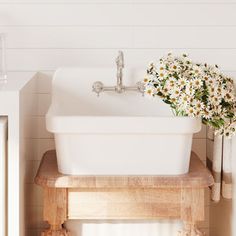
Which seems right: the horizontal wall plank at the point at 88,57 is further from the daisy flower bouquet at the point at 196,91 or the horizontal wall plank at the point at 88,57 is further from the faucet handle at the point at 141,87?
the daisy flower bouquet at the point at 196,91

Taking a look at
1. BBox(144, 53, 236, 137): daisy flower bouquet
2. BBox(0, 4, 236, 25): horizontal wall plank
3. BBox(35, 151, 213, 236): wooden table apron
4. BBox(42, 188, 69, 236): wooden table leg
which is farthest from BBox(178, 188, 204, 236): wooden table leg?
BBox(0, 4, 236, 25): horizontal wall plank

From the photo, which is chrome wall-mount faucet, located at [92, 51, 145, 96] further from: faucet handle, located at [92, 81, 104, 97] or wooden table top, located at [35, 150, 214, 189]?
wooden table top, located at [35, 150, 214, 189]

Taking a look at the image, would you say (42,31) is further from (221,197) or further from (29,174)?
(221,197)

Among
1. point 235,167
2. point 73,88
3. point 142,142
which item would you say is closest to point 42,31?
point 73,88

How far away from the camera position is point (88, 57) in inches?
111

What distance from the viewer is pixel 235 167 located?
2.39 meters

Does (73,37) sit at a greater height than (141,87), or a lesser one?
greater

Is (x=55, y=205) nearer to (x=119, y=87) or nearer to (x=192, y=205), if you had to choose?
(x=192, y=205)

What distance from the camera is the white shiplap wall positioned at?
2793mm

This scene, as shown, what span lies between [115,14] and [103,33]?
0.33 feet

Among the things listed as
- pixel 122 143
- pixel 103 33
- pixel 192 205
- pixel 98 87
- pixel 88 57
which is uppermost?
pixel 103 33

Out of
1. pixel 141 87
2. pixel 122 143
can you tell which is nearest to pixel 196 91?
pixel 122 143

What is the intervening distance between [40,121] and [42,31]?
1.33 ft

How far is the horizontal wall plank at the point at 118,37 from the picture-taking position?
2.80m
